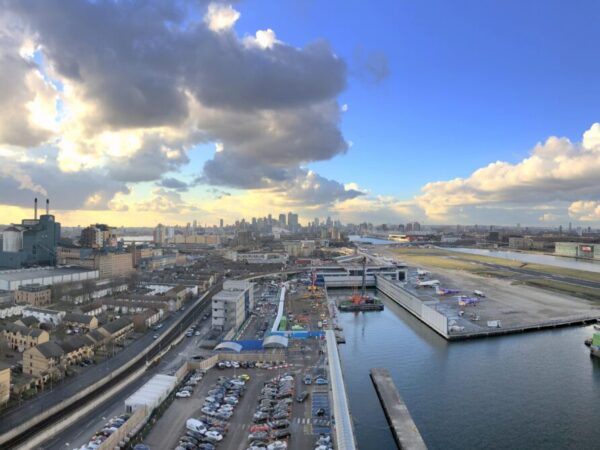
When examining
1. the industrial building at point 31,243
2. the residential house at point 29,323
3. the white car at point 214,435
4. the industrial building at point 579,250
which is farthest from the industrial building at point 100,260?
the industrial building at point 579,250

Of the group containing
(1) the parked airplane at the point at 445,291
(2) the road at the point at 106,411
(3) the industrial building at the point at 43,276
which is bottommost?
(2) the road at the point at 106,411

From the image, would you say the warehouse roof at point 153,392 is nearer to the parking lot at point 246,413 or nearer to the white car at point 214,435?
the parking lot at point 246,413

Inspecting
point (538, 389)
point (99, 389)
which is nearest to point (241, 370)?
point (99, 389)

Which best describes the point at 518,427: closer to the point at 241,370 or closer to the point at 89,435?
the point at 241,370

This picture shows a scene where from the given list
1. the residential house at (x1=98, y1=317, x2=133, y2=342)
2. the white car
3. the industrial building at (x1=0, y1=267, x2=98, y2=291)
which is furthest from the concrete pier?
the industrial building at (x1=0, y1=267, x2=98, y2=291)

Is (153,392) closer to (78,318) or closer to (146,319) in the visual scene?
(146,319)

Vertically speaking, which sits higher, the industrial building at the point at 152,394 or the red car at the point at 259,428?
the industrial building at the point at 152,394

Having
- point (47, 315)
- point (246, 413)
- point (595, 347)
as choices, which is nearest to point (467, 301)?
point (595, 347)
